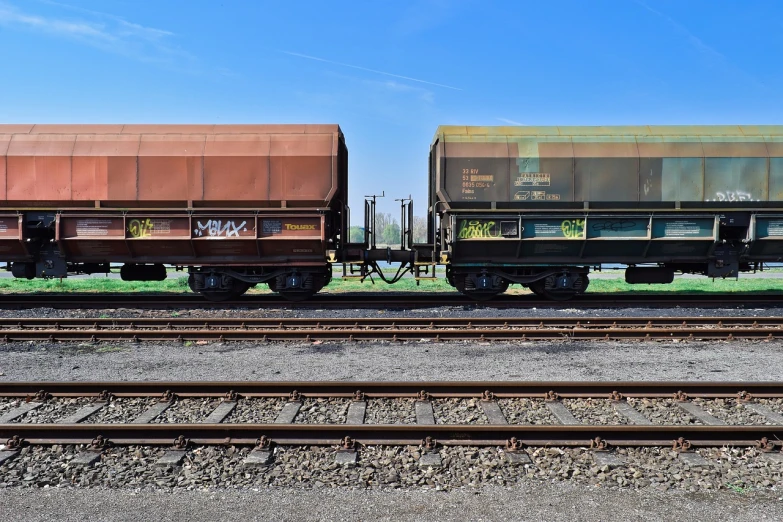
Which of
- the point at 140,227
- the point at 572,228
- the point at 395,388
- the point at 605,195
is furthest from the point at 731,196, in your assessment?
the point at 140,227

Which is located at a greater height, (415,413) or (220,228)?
(220,228)

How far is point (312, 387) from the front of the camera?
5.71m

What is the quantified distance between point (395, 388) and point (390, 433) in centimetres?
119

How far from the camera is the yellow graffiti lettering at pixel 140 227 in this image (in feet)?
38.9

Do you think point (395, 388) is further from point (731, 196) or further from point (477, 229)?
point (731, 196)

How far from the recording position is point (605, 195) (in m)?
11.9

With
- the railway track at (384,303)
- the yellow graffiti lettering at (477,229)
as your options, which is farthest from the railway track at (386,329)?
the yellow graffiti lettering at (477,229)

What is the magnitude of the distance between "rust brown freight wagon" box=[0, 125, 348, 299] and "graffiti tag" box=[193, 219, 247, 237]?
0.08ft

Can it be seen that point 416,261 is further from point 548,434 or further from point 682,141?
point 548,434

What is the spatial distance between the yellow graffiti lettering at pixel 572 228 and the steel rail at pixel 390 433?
7613 millimetres

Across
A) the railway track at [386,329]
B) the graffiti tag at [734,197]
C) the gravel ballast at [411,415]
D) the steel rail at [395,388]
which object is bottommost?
the gravel ballast at [411,415]

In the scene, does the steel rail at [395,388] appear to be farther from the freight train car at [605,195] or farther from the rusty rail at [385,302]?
the freight train car at [605,195]

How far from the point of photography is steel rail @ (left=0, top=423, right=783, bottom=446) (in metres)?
4.52

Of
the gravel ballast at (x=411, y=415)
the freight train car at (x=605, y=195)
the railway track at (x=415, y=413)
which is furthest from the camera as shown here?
the freight train car at (x=605, y=195)
